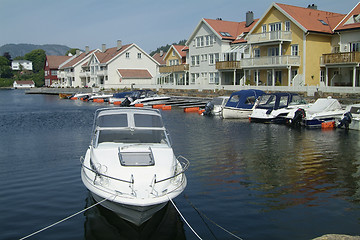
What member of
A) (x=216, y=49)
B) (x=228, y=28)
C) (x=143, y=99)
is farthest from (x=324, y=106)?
(x=228, y=28)

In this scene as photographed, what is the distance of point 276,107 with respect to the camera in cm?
3234

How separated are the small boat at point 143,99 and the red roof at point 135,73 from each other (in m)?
28.5

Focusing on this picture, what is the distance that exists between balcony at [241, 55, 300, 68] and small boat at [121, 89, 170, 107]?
1250 centimetres

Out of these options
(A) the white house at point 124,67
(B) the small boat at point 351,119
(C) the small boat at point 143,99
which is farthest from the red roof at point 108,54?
(B) the small boat at point 351,119

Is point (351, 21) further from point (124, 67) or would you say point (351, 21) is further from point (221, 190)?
point (124, 67)

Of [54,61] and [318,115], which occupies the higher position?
[54,61]

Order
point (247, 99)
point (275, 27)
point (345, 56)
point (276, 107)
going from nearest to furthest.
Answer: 1. point (276, 107)
2. point (247, 99)
3. point (345, 56)
4. point (275, 27)

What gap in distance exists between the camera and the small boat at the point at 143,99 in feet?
167

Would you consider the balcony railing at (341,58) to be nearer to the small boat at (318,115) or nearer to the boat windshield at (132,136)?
the small boat at (318,115)

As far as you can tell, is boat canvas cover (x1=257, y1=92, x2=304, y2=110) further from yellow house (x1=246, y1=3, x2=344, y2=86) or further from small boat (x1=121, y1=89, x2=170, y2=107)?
small boat (x1=121, y1=89, x2=170, y2=107)

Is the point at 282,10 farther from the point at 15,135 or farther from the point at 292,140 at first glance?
the point at 15,135

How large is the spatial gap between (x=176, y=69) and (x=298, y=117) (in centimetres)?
4140

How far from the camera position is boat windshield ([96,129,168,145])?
11.9 meters

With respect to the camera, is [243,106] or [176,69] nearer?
[243,106]
